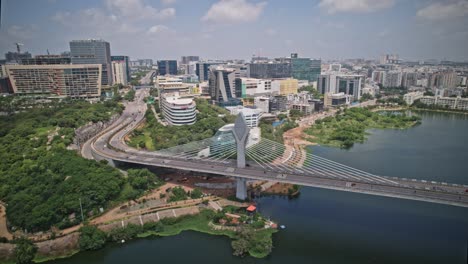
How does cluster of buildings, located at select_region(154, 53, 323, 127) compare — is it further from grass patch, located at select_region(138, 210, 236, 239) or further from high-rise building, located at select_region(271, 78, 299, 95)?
grass patch, located at select_region(138, 210, 236, 239)

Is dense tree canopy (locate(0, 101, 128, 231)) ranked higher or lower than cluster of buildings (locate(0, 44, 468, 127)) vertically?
lower

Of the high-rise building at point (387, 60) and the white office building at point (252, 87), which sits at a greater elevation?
the high-rise building at point (387, 60)

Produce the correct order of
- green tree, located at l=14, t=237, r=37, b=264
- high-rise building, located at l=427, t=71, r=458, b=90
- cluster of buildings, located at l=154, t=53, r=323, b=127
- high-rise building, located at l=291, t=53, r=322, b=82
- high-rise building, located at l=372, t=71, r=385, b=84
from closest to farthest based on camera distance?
green tree, located at l=14, t=237, r=37, b=264
cluster of buildings, located at l=154, t=53, r=323, b=127
high-rise building, located at l=427, t=71, r=458, b=90
high-rise building, located at l=372, t=71, r=385, b=84
high-rise building, located at l=291, t=53, r=322, b=82

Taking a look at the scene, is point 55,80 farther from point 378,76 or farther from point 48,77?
point 378,76

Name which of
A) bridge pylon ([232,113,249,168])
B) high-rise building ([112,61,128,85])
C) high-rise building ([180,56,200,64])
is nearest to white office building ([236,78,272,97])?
high-rise building ([112,61,128,85])

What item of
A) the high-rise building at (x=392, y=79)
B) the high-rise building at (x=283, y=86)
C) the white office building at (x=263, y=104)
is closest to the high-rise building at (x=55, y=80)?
the white office building at (x=263, y=104)

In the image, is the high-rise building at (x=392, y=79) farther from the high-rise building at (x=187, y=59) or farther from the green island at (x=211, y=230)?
the high-rise building at (x=187, y=59)
